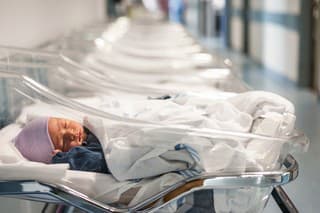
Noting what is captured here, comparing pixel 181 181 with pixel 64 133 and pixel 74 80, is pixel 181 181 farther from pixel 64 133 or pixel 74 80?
pixel 74 80

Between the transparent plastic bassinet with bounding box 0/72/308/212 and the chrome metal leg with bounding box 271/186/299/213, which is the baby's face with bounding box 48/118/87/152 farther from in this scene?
the chrome metal leg with bounding box 271/186/299/213

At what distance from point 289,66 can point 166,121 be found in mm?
5654

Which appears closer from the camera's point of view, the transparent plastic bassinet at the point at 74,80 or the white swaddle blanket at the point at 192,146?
the white swaddle blanket at the point at 192,146

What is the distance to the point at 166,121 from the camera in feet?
5.31

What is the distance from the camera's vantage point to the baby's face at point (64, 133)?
160 cm

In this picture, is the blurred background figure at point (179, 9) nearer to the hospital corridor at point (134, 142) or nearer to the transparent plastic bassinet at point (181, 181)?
the hospital corridor at point (134, 142)

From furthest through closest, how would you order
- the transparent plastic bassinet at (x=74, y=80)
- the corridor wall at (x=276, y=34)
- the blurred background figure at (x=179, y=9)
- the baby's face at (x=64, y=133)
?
the blurred background figure at (x=179, y=9) < the corridor wall at (x=276, y=34) < the transparent plastic bassinet at (x=74, y=80) < the baby's face at (x=64, y=133)

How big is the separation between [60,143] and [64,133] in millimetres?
31

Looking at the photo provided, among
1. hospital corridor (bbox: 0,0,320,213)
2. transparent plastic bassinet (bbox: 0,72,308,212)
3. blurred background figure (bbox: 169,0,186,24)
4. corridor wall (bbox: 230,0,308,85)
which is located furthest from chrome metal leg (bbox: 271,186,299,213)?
blurred background figure (bbox: 169,0,186,24)

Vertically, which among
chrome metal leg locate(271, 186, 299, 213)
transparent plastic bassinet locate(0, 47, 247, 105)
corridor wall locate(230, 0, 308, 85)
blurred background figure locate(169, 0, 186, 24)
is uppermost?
transparent plastic bassinet locate(0, 47, 247, 105)

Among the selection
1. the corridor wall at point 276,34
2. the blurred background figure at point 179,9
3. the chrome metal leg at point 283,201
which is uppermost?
the chrome metal leg at point 283,201

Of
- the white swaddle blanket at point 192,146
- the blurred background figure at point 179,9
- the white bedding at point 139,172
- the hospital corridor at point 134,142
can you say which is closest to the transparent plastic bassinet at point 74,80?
the hospital corridor at point 134,142

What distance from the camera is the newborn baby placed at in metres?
1.50

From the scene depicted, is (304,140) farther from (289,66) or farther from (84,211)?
(289,66)
